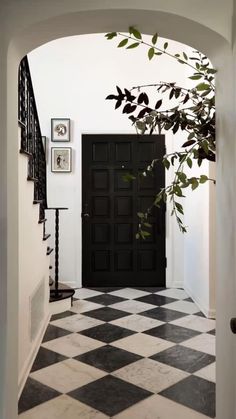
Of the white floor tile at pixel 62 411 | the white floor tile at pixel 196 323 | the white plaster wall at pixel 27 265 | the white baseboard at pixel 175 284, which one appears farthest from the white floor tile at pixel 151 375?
the white baseboard at pixel 175 284

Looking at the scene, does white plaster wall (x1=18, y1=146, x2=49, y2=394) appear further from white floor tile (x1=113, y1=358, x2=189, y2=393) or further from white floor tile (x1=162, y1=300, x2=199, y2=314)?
white floor tile (x1=162, y1=300, x2=199, y2=314)

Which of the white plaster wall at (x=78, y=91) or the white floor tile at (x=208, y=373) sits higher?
the white plaster wall at (x=78, y=91)

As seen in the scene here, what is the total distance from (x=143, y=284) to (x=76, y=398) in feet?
10.2

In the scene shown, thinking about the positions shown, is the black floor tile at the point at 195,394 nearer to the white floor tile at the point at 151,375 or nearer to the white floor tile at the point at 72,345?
the white floor tile at the point at 151,375

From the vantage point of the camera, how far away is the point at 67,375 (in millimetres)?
2654

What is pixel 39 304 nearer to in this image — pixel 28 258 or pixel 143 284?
pixel 28 258

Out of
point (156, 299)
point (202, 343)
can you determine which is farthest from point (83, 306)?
point (202, 343)

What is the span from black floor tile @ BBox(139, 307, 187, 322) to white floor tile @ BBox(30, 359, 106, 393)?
133cm

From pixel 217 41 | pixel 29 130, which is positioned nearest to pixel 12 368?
pixel 217 41

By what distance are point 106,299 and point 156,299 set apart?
2.01 feet

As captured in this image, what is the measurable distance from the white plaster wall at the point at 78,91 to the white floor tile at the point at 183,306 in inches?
31.9

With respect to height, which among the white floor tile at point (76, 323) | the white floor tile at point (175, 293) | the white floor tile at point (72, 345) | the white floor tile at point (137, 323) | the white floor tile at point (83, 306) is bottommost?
the white floor tile at point (72, 345)

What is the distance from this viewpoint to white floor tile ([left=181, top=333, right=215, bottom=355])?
3113 mm

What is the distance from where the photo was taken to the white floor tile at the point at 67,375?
8.24 feet
